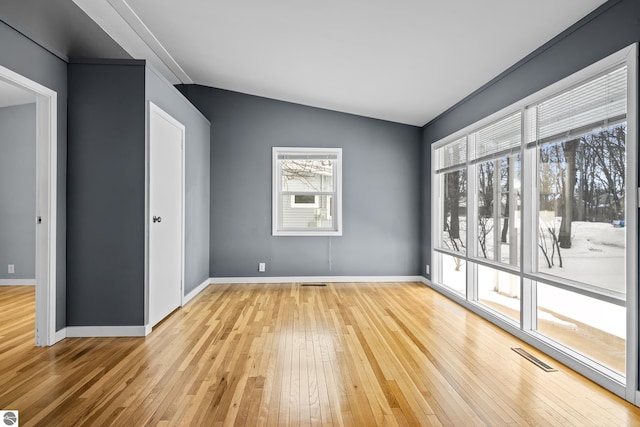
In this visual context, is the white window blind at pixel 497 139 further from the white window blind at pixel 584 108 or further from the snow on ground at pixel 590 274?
the snow on ground at pixel 590 274

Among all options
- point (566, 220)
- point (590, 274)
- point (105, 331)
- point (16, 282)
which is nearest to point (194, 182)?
point (105, 331)

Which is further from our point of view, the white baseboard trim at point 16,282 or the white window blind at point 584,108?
the white baseboard trim at point 16,282

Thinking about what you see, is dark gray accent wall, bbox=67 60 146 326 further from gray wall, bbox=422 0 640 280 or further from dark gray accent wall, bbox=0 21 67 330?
gray wall, bbox=422 0 640 280

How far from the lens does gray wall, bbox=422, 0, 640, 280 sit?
229 centimetres

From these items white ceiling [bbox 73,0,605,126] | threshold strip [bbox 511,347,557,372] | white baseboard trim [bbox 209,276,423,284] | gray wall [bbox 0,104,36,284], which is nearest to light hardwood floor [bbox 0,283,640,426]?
threshold strip [bbox 511,347,557,372]

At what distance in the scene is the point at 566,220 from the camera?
113 inches

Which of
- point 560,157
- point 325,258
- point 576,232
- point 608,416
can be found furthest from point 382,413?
point 325,258

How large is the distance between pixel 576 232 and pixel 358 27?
2438 mm

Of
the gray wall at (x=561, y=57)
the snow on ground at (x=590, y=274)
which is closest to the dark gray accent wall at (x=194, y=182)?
the gray wall at (x=561, y=57)

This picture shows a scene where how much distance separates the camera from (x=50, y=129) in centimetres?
309

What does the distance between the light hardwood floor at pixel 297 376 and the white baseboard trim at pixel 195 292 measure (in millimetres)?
507

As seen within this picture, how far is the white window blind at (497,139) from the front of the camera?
3.50 metres

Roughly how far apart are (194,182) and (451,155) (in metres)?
3.54

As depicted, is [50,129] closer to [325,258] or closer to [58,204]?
[58,204]
